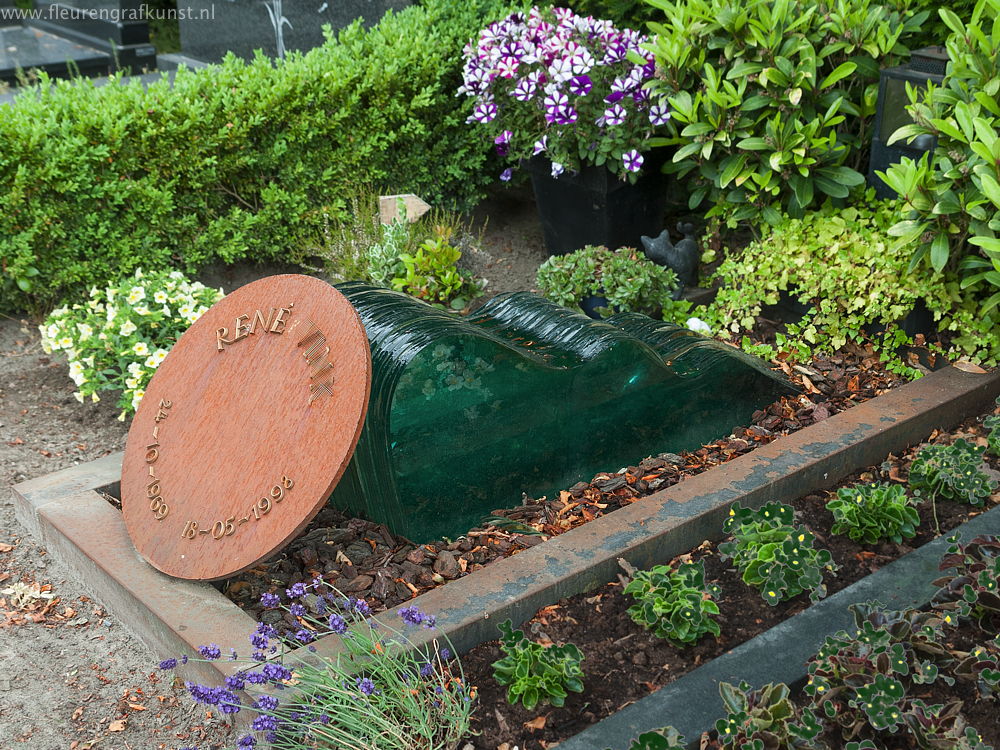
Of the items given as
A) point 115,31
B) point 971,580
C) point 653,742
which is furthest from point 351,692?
point 115,31

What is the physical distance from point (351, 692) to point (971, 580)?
1698 millimetres

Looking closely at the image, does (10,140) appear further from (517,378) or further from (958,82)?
(958,82)

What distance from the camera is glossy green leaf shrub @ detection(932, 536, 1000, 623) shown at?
105 inches

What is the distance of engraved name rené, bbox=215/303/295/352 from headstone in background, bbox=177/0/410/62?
175 inches

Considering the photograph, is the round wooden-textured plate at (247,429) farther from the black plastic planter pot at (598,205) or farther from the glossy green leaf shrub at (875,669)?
the black plastic planter pot at (598,205)

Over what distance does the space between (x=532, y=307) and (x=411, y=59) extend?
2836mm

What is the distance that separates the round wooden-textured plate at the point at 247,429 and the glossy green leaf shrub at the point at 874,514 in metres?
1.57

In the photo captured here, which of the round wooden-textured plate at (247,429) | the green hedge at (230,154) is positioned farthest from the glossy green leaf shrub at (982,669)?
the green hedge at (230,154)

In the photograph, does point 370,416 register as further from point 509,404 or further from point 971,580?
point 971,580

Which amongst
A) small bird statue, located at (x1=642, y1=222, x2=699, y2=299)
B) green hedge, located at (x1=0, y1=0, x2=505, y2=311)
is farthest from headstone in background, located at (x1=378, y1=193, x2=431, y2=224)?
small bird statue, located at (x1=642, y1=222, x2=699, y2=299)

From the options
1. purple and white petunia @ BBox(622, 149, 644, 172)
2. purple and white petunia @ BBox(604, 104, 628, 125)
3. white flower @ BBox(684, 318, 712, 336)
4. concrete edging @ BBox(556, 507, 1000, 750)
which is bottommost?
concrete edging @ BBox(556, 507, 1000, 750)

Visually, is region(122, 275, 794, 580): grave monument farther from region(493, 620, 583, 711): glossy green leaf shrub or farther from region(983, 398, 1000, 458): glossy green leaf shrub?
region(983, 398, 1000, 458): glossy green leaf shrub

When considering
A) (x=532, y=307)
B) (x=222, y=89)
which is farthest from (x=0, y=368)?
(x=532, y=307)

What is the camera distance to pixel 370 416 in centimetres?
316
